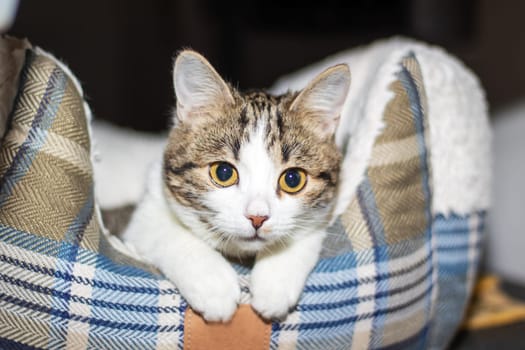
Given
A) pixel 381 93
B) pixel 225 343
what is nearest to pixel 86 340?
pixel 225 343

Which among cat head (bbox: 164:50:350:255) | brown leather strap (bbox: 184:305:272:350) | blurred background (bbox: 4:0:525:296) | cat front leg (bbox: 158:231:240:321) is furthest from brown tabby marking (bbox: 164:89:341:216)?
blurred background (bbox: 4:0:525:296)

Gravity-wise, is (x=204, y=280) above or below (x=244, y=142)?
below

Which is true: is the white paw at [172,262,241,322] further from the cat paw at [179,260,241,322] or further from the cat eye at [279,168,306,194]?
the cat eye at [279,168,306,194]

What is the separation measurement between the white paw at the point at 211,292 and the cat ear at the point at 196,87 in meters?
0.37

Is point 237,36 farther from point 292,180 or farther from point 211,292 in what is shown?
point 211,292

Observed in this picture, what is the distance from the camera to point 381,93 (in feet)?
4.32

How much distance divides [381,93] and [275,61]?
2209mm

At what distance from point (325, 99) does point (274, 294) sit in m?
0.45

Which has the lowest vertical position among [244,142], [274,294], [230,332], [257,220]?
[230,332]

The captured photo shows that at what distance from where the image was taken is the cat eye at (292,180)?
1109mm

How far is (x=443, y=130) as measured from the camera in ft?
4.68

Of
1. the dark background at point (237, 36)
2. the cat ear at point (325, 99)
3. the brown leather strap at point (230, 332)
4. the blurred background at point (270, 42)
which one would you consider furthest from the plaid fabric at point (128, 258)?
the dark background at point (237, 36)

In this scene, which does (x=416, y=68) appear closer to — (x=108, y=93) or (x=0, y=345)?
(x=0, y=345)

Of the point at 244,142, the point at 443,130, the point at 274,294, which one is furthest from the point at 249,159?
the point at 443,130
